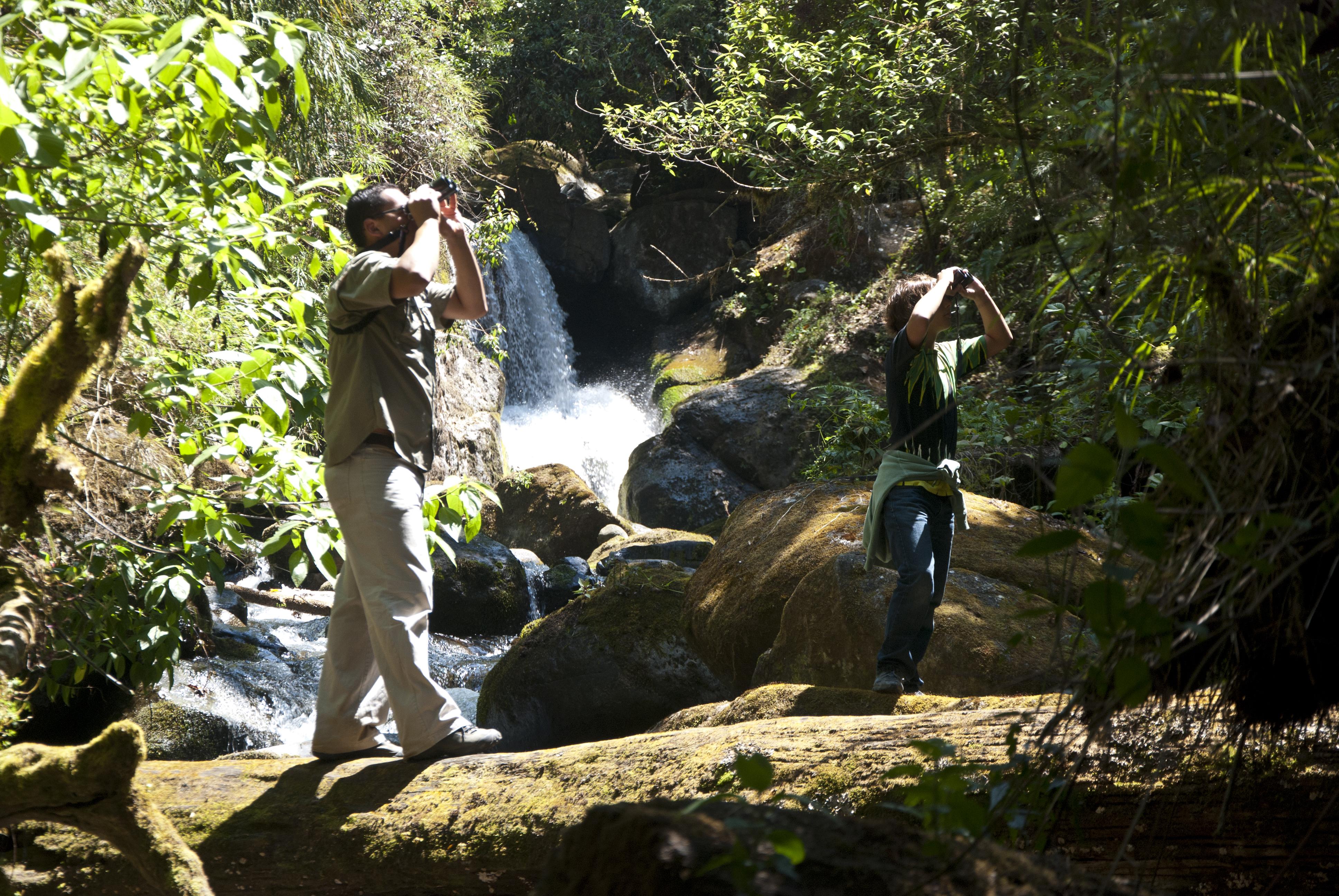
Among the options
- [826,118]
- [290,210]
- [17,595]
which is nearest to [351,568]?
[17,595]

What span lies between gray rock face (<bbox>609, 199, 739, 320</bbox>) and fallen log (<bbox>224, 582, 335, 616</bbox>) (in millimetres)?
9585

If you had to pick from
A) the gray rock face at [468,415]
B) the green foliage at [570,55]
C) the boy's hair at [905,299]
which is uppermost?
the green foliage at [570,55]

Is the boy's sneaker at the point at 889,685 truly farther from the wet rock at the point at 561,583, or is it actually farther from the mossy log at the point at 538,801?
the wet rock at the point at 561,583

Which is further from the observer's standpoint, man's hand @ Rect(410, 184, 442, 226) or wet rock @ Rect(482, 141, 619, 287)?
wet rock @ Rect(482, 141, 619, 287)

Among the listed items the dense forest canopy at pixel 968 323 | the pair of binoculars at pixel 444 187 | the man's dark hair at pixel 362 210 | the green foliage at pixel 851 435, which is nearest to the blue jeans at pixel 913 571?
the dense forest canopy at pixel 968 323

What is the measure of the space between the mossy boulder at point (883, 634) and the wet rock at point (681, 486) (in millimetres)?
8047

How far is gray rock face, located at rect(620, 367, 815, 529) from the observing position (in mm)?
12734

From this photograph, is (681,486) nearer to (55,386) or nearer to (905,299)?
(905,299)

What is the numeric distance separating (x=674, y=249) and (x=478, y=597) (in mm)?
10145

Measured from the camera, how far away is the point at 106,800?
239cm

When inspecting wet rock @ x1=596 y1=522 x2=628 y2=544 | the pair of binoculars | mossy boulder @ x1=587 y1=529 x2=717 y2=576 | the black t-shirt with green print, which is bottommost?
wet rock @ x1=596 y1=522 x2=628 y2=544

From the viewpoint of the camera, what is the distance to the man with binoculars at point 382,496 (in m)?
3.04

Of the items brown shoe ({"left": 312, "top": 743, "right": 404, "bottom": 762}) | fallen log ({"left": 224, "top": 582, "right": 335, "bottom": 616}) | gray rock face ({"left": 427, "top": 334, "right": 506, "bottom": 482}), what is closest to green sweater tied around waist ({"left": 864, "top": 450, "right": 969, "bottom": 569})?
brown shoe ({"left": 312, "top": 743, "right": 404, "bottom": 762})

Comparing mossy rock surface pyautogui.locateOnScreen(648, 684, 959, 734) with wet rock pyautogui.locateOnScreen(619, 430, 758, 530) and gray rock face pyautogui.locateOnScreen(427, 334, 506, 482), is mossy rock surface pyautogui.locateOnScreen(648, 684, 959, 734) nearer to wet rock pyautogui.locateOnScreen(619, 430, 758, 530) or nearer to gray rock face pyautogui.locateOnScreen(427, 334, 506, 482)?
wet rock pyautogui.locateOnScreen(619, 430, 758, 530)
